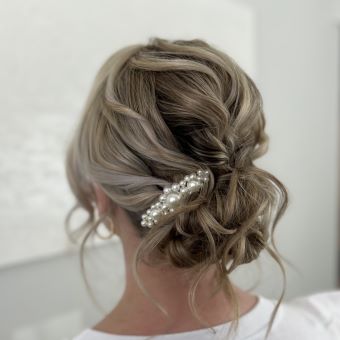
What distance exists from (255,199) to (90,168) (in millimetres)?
260

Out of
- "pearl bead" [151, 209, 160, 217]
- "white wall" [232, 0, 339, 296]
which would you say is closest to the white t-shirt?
"pearl bead" [151, 209, 160, 217]

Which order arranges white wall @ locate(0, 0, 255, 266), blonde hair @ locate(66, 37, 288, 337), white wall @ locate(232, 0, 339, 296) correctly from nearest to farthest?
blonde hair @ locate(66, 37, 288, 337) < white wall @ locate(0, 0, 255, 266) < white wall @ locate(232, 0, 339, 296)

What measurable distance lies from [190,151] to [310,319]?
34 centimetres

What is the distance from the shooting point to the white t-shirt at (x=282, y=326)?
25.7 inches

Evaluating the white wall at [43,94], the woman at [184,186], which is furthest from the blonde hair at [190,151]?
the white wall at [43,94]

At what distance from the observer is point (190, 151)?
641 mm

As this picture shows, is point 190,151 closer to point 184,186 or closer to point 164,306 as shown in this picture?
point 184,186

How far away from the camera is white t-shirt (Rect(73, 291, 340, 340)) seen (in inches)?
25.7

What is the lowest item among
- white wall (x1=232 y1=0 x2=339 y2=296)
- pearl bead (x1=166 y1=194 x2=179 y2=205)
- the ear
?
white wall (x1=232 y1=0 x2=339 y2=296)

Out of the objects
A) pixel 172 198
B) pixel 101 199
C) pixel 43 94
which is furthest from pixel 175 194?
pixel 43 94

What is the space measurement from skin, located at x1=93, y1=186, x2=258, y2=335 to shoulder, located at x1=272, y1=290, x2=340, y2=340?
59mm

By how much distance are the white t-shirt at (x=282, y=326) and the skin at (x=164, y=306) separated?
0.04 ft

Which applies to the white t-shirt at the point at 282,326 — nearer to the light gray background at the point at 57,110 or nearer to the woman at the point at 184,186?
the woman at the point at 184,186

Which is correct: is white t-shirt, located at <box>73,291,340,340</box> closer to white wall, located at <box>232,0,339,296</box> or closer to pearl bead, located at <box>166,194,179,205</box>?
pearl bead, located at <box>166,194,179,205</box>
